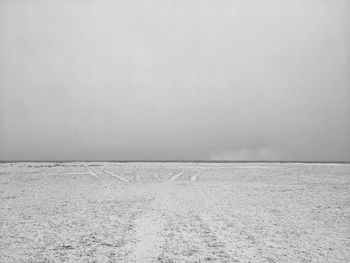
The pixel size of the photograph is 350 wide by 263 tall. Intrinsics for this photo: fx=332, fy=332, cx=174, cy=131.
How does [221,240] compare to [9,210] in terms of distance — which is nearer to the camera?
[221,240]

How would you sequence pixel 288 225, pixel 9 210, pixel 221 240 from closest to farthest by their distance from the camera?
pixel 221 240, pixel 288 225, pixel 9 210

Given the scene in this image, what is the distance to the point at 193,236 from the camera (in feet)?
24.2

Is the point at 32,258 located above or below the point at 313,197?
below

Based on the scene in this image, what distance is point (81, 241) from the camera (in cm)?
710

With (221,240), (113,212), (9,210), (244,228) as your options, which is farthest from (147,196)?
(221,240)

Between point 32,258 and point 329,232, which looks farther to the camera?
point 329,232

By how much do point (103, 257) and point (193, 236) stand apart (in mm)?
2175

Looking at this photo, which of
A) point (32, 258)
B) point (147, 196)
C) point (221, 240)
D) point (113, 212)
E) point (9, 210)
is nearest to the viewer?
point (32, 258)

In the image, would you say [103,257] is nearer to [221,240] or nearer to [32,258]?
[32,258]

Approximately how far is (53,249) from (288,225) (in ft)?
18.9

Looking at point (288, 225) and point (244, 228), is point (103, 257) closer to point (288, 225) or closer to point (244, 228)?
point (244, 228)

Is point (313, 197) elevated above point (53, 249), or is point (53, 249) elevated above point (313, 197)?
point (313, 197)

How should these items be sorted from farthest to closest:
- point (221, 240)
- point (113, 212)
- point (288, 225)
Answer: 1. point (113, 212)
2. point (288, 225)
3. point (221, 240)

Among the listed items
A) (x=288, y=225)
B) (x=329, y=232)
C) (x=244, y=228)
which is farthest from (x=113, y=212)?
(x=329, y=232)
